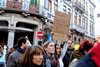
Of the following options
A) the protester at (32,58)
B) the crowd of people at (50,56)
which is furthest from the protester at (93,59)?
the protester at (32,58)

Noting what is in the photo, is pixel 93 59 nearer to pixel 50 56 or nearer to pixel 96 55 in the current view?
pixel 96 55

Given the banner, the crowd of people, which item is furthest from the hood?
the banner

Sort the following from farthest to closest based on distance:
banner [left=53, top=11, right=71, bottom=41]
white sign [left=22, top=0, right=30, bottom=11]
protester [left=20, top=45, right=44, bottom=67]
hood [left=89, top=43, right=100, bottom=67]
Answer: white sign [left=22, top=0, right=30, bottom=11], banner [left=53, top=11, right=71, bottom=41], protester [left=20, top=45, right=44, bottom=67], hood [left=89, top=43, right=100, bottom=67]

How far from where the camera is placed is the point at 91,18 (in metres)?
25.5

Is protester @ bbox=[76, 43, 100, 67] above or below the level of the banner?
below

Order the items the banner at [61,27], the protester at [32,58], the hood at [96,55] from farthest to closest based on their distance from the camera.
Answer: the banner at [61,27] → the protester at [32,58] → the hood at [96,55]

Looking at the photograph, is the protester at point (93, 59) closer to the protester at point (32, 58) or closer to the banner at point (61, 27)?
the protester at point (32, 58)

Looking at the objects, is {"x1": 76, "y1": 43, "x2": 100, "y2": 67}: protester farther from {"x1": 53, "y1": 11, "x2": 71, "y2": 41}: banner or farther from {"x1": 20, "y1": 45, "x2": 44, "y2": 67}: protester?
{"x1": 53, "y1": 11, "x2": 71, "y2": 41}: banner

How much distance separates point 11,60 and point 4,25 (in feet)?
30.3

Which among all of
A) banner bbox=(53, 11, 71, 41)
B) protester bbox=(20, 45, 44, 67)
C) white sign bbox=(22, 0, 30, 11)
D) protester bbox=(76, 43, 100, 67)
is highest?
white sign bbox=(22, 0, 30, 11)

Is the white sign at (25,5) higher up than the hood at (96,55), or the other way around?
the white sign at (25,5)

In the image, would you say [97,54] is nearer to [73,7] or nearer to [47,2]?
[47,2]

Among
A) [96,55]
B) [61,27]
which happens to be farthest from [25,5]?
[96,55]

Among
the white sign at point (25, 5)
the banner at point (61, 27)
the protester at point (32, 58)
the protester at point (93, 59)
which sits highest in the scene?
the white sign at point (25, 5)
